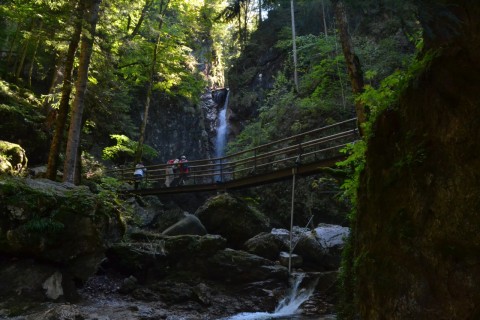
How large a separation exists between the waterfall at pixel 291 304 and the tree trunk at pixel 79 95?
19.6 feet

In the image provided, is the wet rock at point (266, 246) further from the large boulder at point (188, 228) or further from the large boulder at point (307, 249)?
the large boulder at point (188, 228)

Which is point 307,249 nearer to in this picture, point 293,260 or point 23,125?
point 293,260

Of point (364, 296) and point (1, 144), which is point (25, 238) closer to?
point (1, 144)

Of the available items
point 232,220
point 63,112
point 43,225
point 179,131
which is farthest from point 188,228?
point 179,131

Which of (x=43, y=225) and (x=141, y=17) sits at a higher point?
(x=141, y=17)

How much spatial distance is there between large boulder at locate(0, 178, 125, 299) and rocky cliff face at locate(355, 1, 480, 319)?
6.41 metres

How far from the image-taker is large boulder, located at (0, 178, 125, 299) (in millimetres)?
7438

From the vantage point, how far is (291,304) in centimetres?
1012

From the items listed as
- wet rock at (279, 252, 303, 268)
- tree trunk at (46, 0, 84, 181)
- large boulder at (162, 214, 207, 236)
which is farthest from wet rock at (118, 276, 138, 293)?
wet rock at (279, 252, 303, 268)

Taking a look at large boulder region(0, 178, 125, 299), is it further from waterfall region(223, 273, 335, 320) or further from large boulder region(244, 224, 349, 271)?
large boulder region(244, 224, 349, 271)

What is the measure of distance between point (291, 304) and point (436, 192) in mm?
7755

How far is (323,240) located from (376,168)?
30.6ft

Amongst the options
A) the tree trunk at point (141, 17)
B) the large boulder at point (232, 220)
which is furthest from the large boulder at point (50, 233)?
the tree trunk at point (141, 17)

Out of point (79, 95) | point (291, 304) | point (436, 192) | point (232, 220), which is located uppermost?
point (79, 95)
